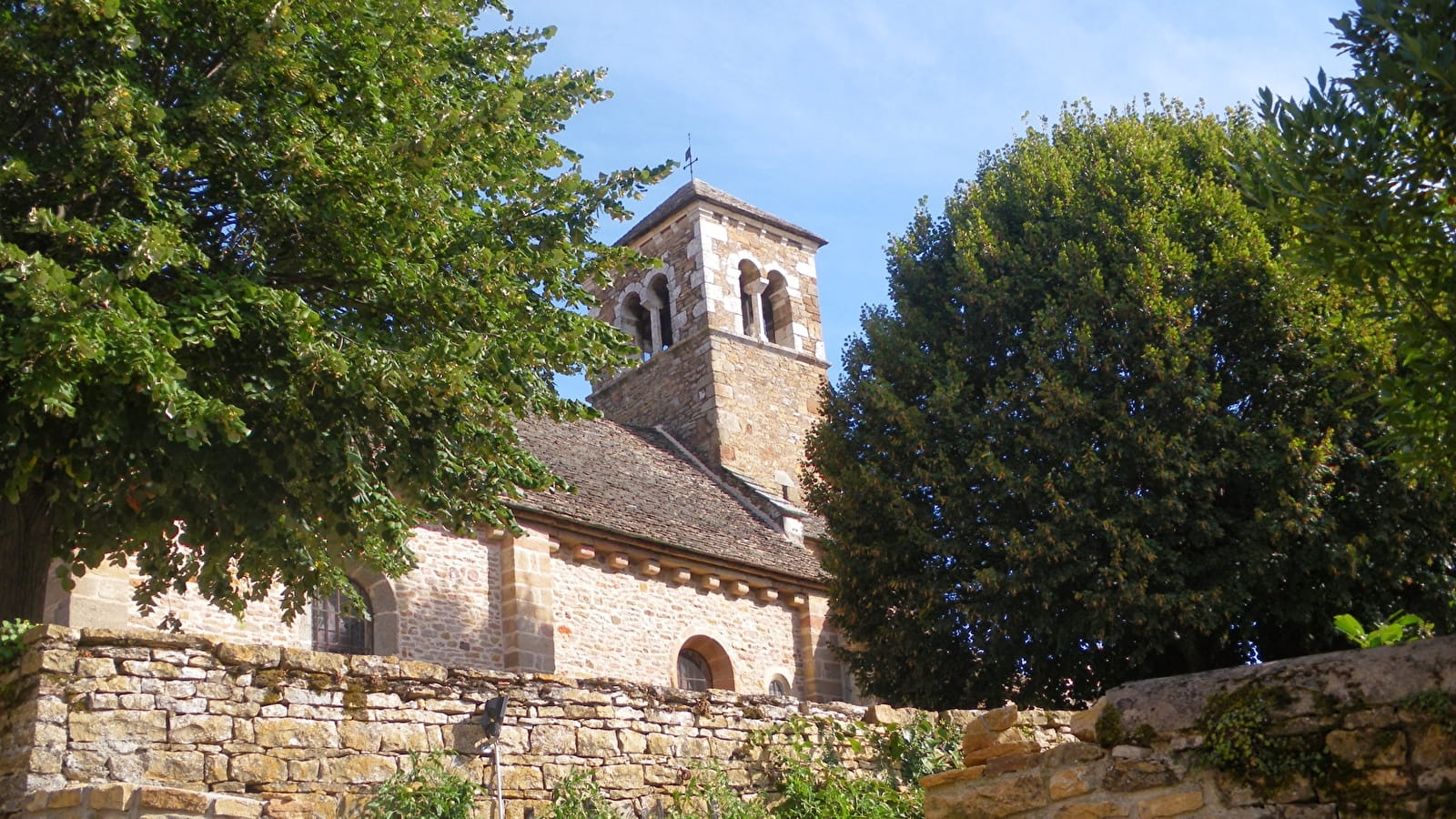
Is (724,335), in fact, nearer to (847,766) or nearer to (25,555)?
Result: (847,766)

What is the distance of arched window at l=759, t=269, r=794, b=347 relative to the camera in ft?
97.8

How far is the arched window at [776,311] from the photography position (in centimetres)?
2980

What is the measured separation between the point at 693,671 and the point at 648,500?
292 cm

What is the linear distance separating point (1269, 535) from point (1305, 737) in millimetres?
8501

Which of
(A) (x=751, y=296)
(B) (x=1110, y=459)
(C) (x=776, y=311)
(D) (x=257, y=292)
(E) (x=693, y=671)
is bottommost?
(E) (x=693, y=671)

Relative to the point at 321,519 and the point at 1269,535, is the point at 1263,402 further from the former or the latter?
the point at 321,519

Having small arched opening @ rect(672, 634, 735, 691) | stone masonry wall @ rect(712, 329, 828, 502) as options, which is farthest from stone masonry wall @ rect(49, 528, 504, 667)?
stone masonry wall @ rect(712, 329, 828, 502)

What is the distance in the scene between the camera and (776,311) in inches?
1190

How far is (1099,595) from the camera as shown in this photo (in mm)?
13766

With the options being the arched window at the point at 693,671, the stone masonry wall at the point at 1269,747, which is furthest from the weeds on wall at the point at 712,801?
the arched window at the point at 693,671

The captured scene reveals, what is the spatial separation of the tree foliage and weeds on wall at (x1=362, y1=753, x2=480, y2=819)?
21.2 ft

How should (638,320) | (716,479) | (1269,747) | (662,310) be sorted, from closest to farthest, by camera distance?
(1269,747) → (716,479) → (662,310) → (638,320)

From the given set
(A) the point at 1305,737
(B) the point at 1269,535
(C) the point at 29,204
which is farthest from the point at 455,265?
(B) the point at 1269,535

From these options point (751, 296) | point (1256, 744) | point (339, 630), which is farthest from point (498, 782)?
point (751, 296)
